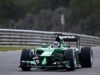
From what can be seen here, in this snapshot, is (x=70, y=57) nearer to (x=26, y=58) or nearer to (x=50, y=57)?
(x=50, y=57)

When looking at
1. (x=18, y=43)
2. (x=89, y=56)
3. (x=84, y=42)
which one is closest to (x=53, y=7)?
(x=84, y=42)

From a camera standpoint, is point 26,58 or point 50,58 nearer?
point 50,58

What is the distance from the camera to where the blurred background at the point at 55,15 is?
61781 millimetres

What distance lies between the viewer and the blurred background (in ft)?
203

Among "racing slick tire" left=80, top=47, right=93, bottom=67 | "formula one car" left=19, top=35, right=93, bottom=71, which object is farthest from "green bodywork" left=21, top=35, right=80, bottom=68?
"racing slick tire" left=80, top=47, right=93, bottom=67

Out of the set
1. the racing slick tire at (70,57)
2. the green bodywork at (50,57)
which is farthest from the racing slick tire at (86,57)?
the racing slick tire at (70,57)

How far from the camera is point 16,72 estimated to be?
606 inches

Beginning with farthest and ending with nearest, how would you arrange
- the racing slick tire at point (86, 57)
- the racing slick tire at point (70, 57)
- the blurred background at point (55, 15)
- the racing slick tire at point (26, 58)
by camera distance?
the blurred background at point (55, 15) < the racing slick tire at point (86, 57) < the racing slick tire at point (26, 58) < the racing slick tire at point (70, 57)

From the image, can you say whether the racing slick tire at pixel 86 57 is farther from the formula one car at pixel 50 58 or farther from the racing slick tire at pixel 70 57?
the racing slick tire at pixel 70 57

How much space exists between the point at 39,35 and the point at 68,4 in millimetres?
43858

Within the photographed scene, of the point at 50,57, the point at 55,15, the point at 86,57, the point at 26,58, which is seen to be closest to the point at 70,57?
the point at 50,57

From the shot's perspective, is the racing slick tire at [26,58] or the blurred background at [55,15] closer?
the racing slick tire at [26,58]

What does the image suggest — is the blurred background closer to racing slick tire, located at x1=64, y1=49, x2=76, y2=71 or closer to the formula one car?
the formula one car

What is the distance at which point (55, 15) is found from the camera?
6744 centimetres
